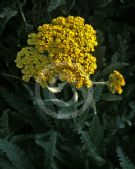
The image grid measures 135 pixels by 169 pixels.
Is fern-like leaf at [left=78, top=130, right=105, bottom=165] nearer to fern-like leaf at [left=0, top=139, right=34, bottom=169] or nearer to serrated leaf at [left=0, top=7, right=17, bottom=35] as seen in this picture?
fern-like leaf at [left=0, top=139, right=34, bottom=169]

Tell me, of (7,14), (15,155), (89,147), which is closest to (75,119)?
(89,147)

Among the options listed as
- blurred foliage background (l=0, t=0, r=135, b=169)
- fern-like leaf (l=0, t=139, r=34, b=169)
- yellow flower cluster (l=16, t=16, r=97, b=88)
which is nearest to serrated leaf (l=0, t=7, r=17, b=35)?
blurred foliage background (l=0, t=0, r=135, b=169)

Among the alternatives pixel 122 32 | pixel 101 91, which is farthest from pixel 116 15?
pixel 101 91

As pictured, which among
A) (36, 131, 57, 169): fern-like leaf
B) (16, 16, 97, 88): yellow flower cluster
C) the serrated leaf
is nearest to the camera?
(16, 16, 97, 88): yellow flower cluster

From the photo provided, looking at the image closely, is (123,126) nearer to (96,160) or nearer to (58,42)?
(96,160)

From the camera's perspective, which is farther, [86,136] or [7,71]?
[7,71]

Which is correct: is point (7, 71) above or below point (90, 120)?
above

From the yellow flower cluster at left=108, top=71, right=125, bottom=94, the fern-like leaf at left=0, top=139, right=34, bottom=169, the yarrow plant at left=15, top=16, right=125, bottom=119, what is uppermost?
the yarrow plant at left=15, top=16, right=125, bottom=119
